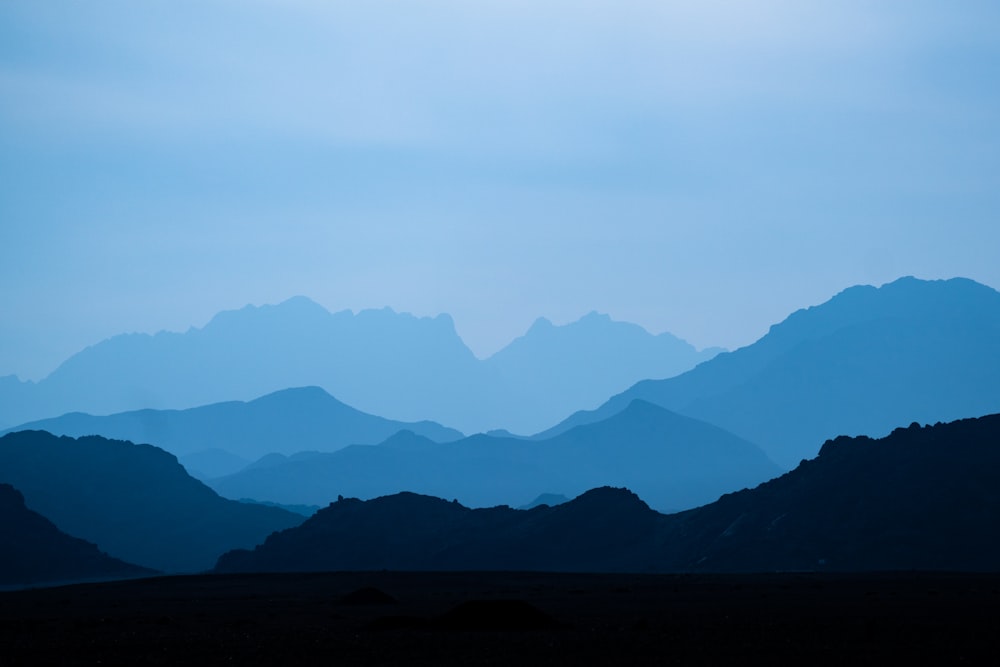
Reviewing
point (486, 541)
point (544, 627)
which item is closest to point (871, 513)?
point (486, 541)

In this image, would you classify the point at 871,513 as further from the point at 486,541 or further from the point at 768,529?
the point at 486,541

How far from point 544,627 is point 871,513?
11103 centimetres

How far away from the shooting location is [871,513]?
155500 millimetres

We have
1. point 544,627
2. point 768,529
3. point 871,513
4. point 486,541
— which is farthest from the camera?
point 486,541

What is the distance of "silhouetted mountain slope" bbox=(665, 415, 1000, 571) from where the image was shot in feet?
479

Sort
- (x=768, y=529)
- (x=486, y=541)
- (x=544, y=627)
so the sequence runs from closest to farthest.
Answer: (x=544, y=627)
(x=768, y=529)
(x=486, y=541)

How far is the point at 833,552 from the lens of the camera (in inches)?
Answer: 5920

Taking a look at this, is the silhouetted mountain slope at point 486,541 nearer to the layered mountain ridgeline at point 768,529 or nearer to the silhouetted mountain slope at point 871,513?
the layered mountain ridgeline at point 768,529

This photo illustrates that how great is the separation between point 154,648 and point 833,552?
116399 mm

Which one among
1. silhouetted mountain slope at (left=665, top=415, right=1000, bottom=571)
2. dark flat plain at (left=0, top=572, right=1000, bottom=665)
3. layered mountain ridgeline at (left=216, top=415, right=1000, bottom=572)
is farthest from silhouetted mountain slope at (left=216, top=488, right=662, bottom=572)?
dark flat plain at (left=0, top=572, right=1000, bottom=665)

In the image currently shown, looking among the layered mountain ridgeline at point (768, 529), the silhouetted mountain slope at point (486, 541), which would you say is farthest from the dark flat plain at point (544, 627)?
the silhouetted mountain slope at point (486, 541)

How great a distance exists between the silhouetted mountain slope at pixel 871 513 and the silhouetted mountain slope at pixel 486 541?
976cm

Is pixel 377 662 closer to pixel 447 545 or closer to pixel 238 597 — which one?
pixel 238 597

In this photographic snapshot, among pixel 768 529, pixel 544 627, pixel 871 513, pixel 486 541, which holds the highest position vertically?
pixel 871 513
